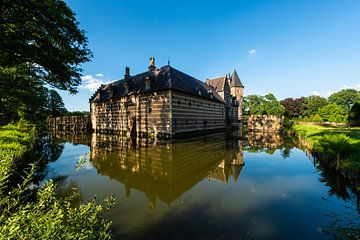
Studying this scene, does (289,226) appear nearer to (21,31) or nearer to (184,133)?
(21,31)

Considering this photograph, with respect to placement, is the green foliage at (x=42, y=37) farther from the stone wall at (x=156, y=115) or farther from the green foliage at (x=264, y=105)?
the green foliage at (x=264, y=105)

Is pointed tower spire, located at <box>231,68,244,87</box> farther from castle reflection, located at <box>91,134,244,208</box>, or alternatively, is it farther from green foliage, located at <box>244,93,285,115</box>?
castle reflection, located at <box>91,134,244,208</box>

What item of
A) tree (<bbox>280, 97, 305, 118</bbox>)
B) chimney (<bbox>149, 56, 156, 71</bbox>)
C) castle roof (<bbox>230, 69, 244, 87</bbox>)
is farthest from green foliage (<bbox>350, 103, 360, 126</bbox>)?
tree (<bbox>280, 97, 305, 118</bbox>)

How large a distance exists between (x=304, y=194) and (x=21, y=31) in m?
15.1

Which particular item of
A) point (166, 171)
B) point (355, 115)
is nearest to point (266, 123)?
point (355, 115)

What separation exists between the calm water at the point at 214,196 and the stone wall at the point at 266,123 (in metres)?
23.7

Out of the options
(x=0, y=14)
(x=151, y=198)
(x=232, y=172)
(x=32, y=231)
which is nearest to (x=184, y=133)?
(x=232, y=172)

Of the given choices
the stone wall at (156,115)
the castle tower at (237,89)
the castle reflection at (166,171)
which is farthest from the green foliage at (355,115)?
the castle reflection at (166,171)

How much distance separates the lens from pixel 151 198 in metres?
6.10

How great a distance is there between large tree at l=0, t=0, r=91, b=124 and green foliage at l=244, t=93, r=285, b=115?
1835 inches

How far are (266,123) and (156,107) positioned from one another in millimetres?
22447

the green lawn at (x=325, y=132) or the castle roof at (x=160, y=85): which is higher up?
the castle roof at (x=160, y=85)

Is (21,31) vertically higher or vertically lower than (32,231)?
higher

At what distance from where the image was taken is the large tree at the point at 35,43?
8.55 meters
